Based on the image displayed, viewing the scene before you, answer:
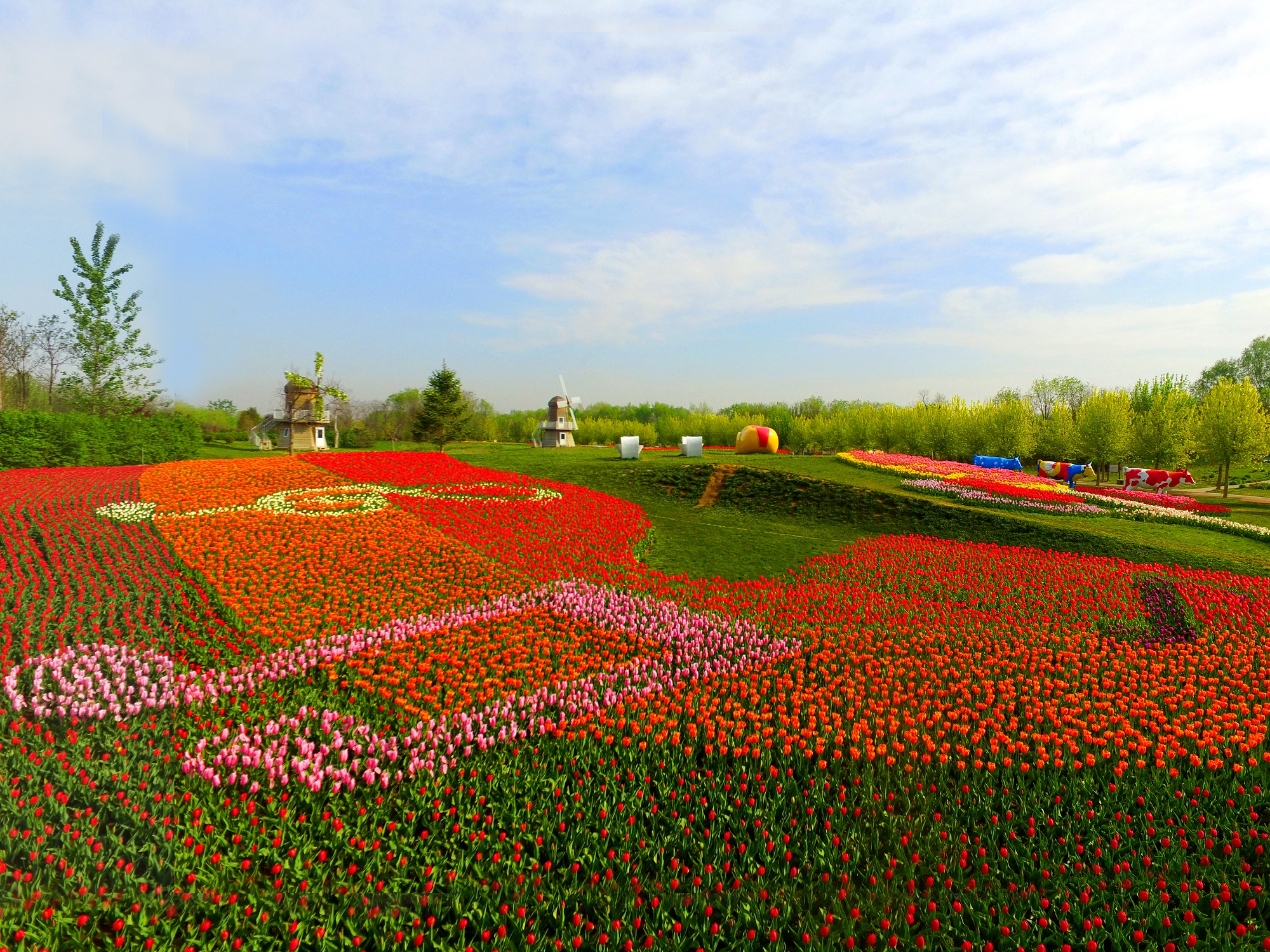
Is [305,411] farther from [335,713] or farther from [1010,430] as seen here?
[1010,430]

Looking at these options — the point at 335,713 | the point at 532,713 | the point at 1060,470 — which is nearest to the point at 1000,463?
the point at 1060,470

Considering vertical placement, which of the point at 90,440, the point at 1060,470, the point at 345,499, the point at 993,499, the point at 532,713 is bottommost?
the point at 532,713

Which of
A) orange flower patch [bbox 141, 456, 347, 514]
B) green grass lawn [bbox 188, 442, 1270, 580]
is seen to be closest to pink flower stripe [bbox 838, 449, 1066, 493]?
green grass lawn [bbox 188, 442, 1270, 580]

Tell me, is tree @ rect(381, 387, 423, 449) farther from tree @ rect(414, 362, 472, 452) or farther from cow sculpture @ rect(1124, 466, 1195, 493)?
cow sculpture @ rect(1124, 466, 1195, 493)

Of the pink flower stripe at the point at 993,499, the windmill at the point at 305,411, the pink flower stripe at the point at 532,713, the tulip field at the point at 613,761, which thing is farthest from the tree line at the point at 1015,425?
the pink flower stripe at the point at 532,713

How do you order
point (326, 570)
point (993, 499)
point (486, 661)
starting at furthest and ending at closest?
point (993, 499), point (326, 570), point (486, 661)

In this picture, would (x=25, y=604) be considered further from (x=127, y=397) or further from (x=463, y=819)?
(x=127, y=397)
